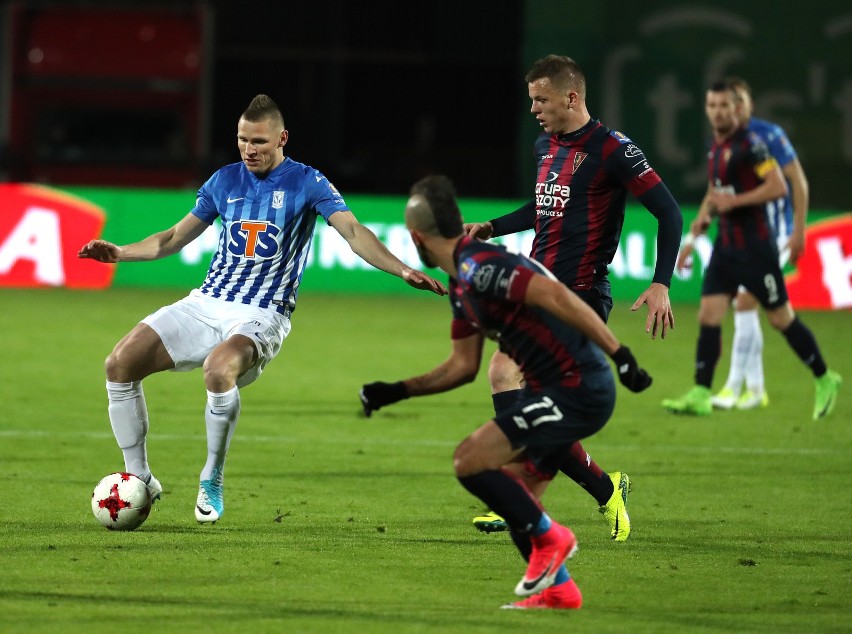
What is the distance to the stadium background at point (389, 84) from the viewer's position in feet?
75.8

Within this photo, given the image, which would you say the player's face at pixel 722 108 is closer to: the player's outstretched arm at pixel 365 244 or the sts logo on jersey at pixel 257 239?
the player's outstretched arm at pixel 365 244

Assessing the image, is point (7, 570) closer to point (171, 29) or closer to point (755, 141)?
point (755, 141)

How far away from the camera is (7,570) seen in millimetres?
5980

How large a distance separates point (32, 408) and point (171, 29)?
14.9 metres

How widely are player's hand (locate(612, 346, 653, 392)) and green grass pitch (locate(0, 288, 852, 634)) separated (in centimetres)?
83

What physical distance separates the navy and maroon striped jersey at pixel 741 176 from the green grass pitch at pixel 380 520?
132 cm

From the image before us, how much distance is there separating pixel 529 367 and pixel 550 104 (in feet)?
5.70

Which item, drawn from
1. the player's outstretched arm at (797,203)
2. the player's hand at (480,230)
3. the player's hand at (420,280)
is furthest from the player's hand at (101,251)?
the player's outstretched arm at (797,203)

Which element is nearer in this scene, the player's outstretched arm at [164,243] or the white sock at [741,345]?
the player's outstretched arm at [164,243]

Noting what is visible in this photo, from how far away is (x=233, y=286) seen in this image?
745 cm

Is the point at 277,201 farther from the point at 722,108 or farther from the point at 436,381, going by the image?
the point at 722,108

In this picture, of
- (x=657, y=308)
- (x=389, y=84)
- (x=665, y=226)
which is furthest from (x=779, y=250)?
(x=389, y=84)

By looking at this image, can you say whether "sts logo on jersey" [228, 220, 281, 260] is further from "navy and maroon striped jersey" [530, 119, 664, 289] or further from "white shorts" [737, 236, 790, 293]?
"white shorts" [737, 236, 790, 293]

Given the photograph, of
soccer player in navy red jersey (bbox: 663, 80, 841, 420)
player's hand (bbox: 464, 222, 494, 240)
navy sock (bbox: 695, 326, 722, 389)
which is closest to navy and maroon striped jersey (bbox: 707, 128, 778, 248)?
soccer player in navy red jersey (bbox: 663, 80, 841, 420)
